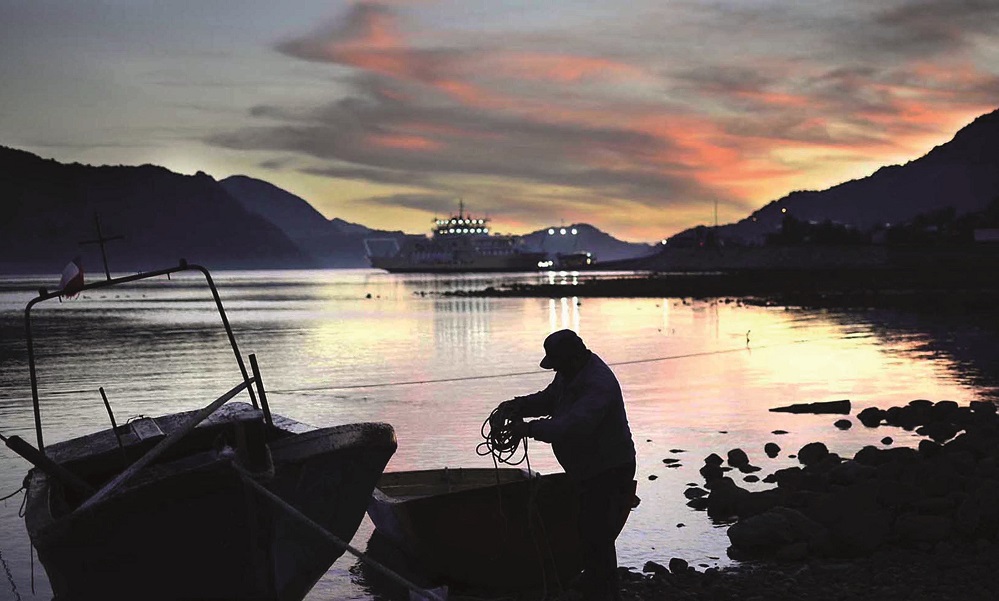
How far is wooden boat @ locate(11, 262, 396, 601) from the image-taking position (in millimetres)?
8445

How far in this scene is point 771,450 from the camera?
1695 centimetres

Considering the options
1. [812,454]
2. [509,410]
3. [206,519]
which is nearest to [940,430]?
[812,454]

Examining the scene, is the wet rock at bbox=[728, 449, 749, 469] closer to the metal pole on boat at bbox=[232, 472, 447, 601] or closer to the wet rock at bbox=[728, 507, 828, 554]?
the wet rock at bbox=[728, 507, 828, 554]

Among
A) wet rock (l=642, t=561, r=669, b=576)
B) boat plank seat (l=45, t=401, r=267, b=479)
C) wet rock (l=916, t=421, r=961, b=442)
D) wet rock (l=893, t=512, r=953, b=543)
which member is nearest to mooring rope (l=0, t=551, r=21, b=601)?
boat plank seat (l=45, t=401, r=267, b=479)

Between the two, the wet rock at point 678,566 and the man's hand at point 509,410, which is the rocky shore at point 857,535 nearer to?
the wet rock at point 678,566

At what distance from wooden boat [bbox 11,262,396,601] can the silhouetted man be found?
1872 millimetres

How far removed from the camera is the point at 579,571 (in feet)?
34.3

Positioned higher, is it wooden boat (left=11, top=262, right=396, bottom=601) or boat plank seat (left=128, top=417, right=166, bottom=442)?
boat plank seat (left=128, top=417, right=166, bottom=442)

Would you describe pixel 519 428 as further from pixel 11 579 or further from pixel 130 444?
pixel 11 579

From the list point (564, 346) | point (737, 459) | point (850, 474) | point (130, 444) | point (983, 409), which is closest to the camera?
point (564, 346)

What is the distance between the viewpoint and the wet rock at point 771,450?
16.9 meters

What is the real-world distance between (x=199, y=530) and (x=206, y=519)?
0.13m

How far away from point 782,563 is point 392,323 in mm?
52525

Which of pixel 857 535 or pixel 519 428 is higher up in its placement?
pixel 519 428
